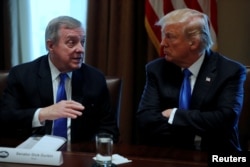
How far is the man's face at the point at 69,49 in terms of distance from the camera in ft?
7.02

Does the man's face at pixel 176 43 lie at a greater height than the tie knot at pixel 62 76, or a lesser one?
greater

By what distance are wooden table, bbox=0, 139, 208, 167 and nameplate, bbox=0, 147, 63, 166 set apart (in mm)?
20

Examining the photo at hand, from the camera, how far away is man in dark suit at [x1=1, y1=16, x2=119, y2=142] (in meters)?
2.08

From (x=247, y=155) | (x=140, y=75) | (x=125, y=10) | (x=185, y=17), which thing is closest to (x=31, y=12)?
(x=125, y=10)

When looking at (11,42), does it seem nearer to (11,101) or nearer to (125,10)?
(125,10)

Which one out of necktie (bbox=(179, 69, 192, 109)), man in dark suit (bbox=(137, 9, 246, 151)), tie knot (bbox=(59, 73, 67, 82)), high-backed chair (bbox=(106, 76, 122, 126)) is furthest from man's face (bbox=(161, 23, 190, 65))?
tie knot (bbox=(59, 73, 67, 82))

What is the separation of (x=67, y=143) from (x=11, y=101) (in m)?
0.49

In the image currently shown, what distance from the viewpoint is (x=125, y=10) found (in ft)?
9.68

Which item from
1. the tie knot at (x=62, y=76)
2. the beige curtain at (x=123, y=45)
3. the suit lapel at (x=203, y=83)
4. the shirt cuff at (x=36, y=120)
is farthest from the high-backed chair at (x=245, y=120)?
the shirt cuff at (x=36, y=120)

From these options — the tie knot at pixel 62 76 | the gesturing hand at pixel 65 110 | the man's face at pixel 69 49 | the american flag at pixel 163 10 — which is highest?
the american flag at pixel 163 10

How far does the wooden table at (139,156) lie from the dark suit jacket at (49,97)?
0.98ft

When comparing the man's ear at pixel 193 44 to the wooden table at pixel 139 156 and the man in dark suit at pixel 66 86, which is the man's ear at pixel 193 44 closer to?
the man in dark suit at pixel 66 86

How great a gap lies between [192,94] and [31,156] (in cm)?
96

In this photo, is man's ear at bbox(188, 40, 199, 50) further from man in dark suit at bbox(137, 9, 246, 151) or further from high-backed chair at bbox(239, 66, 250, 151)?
high-backed chair at bbox(239, 66, 250, 151)
